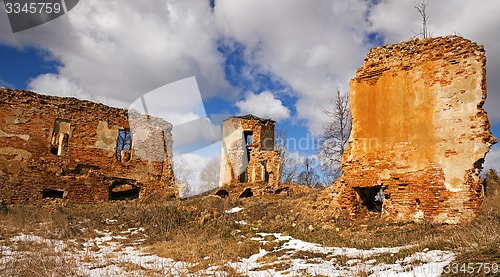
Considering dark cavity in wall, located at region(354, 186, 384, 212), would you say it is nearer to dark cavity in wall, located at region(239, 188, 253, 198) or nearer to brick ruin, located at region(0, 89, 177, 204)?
dark cavity in wall, located at region(239, 188, 253, 198)

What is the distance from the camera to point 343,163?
34.7ft

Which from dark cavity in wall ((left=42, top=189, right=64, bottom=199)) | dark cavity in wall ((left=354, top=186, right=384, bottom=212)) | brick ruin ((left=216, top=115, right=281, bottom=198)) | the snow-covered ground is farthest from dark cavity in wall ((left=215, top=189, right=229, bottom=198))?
the snow-covered ground

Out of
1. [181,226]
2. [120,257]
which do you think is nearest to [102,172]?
[181,226]

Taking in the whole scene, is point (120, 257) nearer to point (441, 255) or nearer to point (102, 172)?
point (441, 255)

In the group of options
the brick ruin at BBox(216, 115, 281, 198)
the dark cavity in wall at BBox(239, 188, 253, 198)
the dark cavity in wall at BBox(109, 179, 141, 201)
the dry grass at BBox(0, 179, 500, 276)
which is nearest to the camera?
the dry grass at BBox(0, 179, 500, 276)

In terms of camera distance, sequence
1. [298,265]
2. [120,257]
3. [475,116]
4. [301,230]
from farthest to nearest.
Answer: [301,230]
[475,116]
[120,257]
[298,265]

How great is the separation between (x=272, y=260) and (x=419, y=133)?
18.5 feet

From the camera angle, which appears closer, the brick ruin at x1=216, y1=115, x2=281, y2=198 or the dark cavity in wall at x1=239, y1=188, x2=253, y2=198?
the dark cavity in wall at x1=239, y1=188, x2=253, y2=198

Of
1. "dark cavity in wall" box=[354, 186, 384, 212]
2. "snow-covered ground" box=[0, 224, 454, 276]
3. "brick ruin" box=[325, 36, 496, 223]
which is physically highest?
"brick ruin" box=[325, 36, 496, 223]

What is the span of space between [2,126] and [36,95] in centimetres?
199

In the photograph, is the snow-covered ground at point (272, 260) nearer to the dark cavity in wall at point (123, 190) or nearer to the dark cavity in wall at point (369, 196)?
the dark cavity in wall at point (369, 196)

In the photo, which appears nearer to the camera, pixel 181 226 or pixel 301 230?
pixel 301 230

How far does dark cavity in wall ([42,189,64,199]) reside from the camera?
48.7 feet

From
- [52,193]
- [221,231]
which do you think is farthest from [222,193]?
[221,231]
